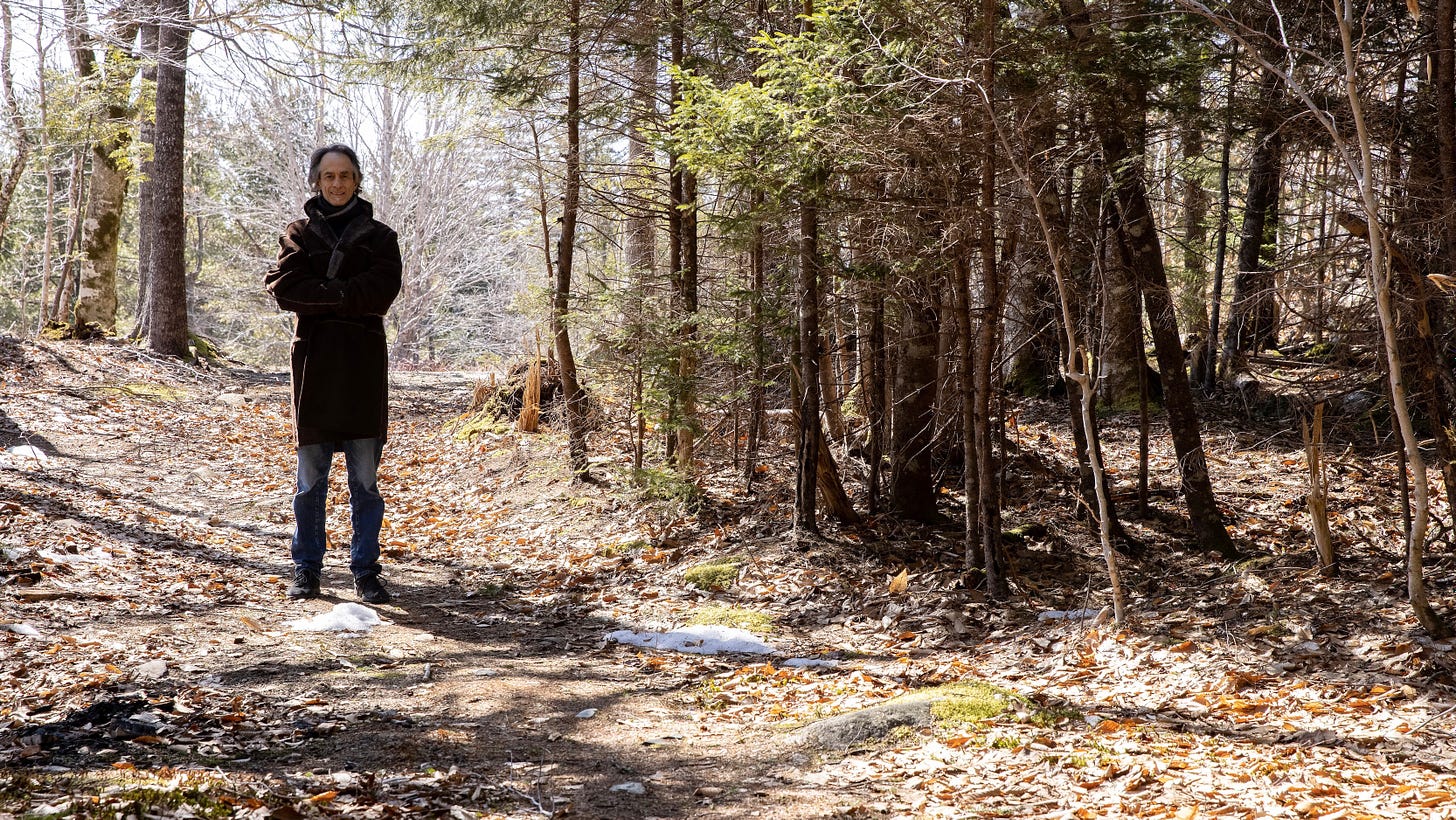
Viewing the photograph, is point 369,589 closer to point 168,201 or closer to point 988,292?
point 988,292

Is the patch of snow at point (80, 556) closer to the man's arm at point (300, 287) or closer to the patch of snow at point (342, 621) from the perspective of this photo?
the patch of snow at point (342, 621)

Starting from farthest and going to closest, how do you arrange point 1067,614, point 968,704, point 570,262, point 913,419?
point 570,262 → point 913,419 → point 1067,614 → point 968,704

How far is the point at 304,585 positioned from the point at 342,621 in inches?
25.3

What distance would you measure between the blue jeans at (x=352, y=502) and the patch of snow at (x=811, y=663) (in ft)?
8.23

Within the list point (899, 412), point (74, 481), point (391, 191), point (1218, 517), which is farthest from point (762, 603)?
point (391, 191)

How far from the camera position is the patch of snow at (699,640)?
18.0 feet

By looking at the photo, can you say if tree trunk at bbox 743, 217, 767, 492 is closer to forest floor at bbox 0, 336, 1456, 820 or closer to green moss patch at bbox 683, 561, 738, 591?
forest floor at bbox 0, 336, 1456, 820

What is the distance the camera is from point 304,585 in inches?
223

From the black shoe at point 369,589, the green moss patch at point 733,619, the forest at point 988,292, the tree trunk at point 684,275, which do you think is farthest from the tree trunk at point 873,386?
the black shoe at point 369,589

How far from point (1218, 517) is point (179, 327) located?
1544 cm

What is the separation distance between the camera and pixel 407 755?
3363mm

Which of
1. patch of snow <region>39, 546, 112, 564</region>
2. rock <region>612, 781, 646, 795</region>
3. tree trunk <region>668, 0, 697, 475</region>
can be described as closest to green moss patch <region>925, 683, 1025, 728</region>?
rock <region>612, 781, 646, 795</region>

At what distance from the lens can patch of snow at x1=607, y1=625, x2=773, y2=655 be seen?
5500mm

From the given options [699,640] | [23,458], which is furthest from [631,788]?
[23,458]
